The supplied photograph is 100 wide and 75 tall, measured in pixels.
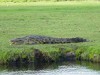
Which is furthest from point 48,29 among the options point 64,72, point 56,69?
point 64,72

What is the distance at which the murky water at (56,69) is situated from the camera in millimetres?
24219

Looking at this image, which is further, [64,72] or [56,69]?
[56,69]

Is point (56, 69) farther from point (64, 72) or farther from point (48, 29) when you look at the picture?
point (48, 29)

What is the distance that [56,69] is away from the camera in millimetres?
25156

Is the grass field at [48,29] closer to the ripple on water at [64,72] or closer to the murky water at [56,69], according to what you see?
the murky water at [56,69]

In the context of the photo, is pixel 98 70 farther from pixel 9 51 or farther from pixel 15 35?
pixel 15 35

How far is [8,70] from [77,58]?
467 cm

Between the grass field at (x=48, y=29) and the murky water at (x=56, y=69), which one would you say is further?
the grass field at (x=48, y=29)

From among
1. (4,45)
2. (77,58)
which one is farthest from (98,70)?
(4,45)

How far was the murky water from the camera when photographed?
2422cm

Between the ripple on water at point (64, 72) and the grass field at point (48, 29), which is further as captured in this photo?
the grass field at point (48, 29)

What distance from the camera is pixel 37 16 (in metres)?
52.3

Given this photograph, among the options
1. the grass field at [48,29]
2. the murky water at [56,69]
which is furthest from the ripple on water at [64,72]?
the grass field at [48,29]

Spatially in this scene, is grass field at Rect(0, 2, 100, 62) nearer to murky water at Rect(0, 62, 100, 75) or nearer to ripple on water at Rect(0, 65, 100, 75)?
murky water at Rect(0, 62, 100, 75)
